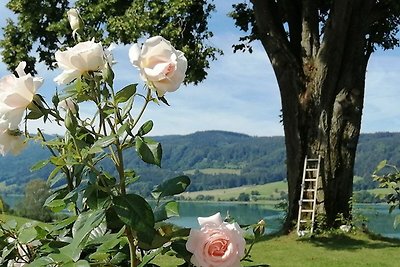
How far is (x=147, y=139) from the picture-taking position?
142cm

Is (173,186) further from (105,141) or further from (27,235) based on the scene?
(27,235)

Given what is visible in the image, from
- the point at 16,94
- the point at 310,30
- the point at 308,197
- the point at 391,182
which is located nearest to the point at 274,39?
the point at 310,30

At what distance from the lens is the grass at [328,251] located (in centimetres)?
944

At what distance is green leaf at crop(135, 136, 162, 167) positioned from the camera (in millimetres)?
1378

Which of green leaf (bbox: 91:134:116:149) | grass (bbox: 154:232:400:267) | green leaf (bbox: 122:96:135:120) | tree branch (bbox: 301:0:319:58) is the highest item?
tree branch (bbox: 301:0:319:58)

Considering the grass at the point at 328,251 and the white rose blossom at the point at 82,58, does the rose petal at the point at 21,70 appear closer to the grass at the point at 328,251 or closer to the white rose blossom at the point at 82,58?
the white rose blossom at the point at 82,58

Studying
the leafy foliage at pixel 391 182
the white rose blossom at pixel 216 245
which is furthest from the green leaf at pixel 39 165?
the leafy foliage at pixel 391 182

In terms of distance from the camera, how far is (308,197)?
12555mm

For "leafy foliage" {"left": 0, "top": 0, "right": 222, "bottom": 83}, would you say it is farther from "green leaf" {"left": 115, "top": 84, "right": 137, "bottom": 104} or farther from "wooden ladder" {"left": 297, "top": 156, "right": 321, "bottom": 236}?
"green leaf" {"left": 115, "top": 84, "right": 137, "bottom": 104}

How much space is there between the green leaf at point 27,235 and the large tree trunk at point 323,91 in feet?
34.8

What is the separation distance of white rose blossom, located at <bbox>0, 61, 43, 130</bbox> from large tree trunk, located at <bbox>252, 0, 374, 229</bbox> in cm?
1073

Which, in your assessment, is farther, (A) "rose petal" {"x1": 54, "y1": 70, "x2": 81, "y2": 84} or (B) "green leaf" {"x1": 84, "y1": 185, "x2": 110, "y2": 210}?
(A) "rose petal" {"x1": 54, "y1": 70, "x2": 81, "y2": 84}

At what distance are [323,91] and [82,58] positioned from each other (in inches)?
430

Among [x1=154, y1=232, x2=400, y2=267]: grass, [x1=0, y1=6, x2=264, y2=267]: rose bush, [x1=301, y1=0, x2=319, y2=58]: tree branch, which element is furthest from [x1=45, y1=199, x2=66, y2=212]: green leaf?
[x1=301, y1=0, x2=319, y2=58]: tree branch
